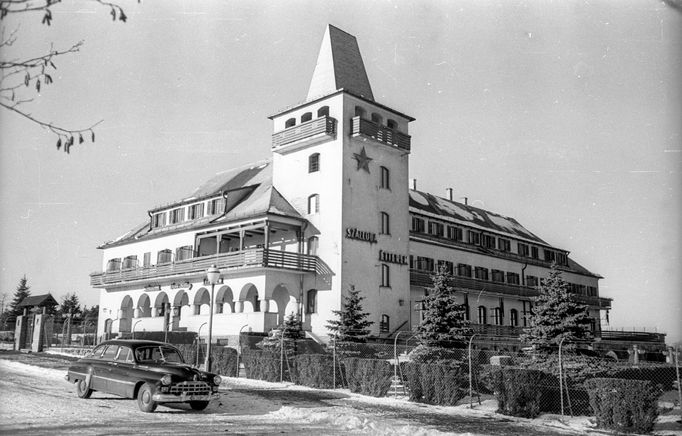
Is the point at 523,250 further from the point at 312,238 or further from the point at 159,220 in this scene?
the point at 159,220

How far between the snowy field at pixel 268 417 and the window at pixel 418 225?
27.9m

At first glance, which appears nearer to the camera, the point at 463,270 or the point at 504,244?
the point at 463,270

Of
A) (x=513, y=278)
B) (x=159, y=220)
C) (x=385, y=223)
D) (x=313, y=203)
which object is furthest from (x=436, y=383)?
(x=513, y=278)

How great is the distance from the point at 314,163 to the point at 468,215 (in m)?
22.8

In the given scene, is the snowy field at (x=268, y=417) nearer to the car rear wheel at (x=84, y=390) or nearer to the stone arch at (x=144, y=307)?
the car rear wheel at (x=84, y=390)

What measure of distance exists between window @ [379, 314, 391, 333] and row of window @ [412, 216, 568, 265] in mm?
9246

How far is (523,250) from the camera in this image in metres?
61.3

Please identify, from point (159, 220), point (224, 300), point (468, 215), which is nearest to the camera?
point (224, 300)

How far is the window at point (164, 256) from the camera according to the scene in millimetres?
46281

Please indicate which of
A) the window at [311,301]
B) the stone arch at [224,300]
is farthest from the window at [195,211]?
the window at [311,301]

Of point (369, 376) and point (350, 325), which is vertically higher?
point (350, 325)

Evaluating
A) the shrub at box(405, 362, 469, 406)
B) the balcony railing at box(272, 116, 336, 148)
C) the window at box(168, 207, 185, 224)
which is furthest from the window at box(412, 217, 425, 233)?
the shrub at box(405, 362, 469, 406)

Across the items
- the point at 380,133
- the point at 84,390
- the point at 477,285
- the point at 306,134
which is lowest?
the point at 84,390

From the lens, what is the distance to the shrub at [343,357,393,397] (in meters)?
19.7
